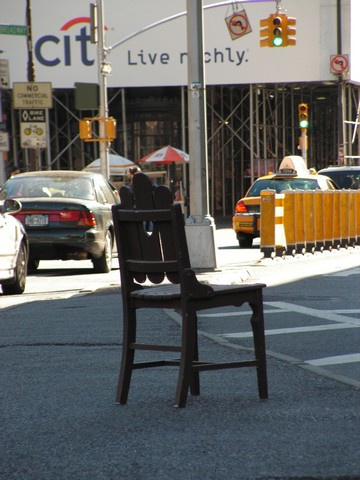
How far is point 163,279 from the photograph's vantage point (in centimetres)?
631

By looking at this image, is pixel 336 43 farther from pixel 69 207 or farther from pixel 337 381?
pixel 337 381

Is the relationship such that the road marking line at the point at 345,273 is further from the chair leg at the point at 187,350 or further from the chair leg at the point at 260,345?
the chair leg at the point at 187,350

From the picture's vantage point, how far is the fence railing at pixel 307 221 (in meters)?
20.4

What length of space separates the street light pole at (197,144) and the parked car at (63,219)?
1587mm

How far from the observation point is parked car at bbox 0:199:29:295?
46.4 ft

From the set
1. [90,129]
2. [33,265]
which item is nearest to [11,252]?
[33,265]

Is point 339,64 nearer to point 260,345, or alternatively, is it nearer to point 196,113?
point 196,113

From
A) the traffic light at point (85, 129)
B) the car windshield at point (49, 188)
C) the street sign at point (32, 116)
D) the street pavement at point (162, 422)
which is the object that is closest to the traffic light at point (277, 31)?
the traffic light at point (85, 129)

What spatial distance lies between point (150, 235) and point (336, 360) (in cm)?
239

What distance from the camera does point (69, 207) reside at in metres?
17.4

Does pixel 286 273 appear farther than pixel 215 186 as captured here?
No

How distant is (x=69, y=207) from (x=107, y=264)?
1.26 meters

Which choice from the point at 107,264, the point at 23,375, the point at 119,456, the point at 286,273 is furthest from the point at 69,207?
the point at 119,456

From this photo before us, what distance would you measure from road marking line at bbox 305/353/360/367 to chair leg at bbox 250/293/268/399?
1552mm
